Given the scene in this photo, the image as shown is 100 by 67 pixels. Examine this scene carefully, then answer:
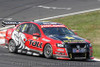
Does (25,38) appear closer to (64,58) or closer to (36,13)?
(64,58)

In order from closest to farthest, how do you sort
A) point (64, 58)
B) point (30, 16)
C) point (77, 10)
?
1. point (64, 58)
2. point (30, 16)
3. point (77, 10)

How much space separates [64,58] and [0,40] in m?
5.55

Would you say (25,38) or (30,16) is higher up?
(30,16)

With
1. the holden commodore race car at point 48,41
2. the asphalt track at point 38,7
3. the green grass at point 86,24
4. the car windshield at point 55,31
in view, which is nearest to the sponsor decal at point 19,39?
the holden commodore race car at point 48,41

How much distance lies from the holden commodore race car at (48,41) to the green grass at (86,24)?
414 centimetres

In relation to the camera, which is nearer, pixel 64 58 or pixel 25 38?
pixel 64 58

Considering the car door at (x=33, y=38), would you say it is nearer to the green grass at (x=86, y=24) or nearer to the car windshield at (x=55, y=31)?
the car windshield at (x=55, y=31)

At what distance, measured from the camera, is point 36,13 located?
79.3 ft

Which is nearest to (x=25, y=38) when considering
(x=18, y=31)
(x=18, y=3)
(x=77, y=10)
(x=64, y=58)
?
(x=18, y=31)

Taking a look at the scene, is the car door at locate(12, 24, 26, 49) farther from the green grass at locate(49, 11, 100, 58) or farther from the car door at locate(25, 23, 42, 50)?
the green grass at locate(49, 11, 100, 58)

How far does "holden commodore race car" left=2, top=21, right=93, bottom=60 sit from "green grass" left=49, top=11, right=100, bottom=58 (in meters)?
4.14

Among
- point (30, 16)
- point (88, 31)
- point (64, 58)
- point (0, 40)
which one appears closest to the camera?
point (64, 58)

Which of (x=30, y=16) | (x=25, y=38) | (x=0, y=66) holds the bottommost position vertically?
(x=0, y=66)

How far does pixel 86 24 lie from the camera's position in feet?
68.8
